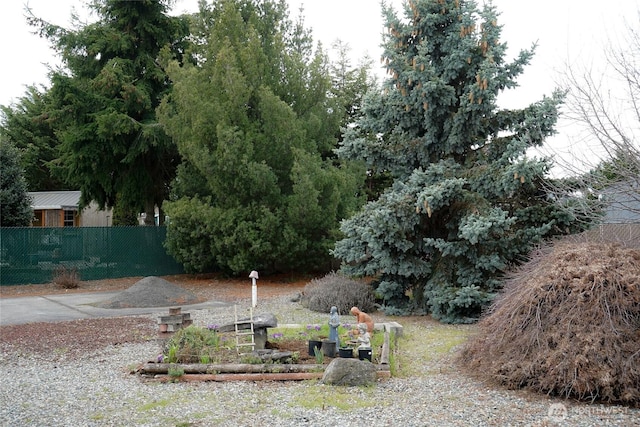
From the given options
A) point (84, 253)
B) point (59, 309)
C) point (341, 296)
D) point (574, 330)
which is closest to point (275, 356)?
point (574, 330)

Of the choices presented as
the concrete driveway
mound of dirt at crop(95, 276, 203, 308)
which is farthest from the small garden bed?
mound of dirt at crop(95, 276, 203, 308)

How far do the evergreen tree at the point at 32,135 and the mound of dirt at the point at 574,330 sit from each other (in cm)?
3209

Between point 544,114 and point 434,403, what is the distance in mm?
6773

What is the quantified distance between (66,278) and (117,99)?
7.62 metres

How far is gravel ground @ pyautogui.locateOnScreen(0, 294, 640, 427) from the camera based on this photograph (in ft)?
17.5

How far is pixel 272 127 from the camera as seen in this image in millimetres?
18172

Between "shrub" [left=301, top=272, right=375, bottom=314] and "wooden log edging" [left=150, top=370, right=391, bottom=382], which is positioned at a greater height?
"shrub" [left=301, top=272, right=375, bottom=314]

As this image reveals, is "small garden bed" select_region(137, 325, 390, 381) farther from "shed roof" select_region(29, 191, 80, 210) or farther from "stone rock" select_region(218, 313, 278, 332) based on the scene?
"shed roof" select_region(29, 191, 80, 210)

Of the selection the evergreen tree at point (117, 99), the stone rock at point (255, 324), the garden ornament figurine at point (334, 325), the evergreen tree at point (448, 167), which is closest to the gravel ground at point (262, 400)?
the garden ornament figurine at point (334, 325)

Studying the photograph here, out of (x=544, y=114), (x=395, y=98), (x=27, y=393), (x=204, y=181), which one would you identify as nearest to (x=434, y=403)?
(x=27, y=393)

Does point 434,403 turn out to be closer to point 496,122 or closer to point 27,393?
point 27,393

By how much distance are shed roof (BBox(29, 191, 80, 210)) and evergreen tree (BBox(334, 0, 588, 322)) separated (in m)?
22.5

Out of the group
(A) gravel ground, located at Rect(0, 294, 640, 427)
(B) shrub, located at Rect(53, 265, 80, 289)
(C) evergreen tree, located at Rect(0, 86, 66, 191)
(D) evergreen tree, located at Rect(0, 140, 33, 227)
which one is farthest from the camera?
(C) evergreen tree, located at Rect(0, 86, 66, 191)

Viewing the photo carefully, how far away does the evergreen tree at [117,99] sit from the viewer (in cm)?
2138
